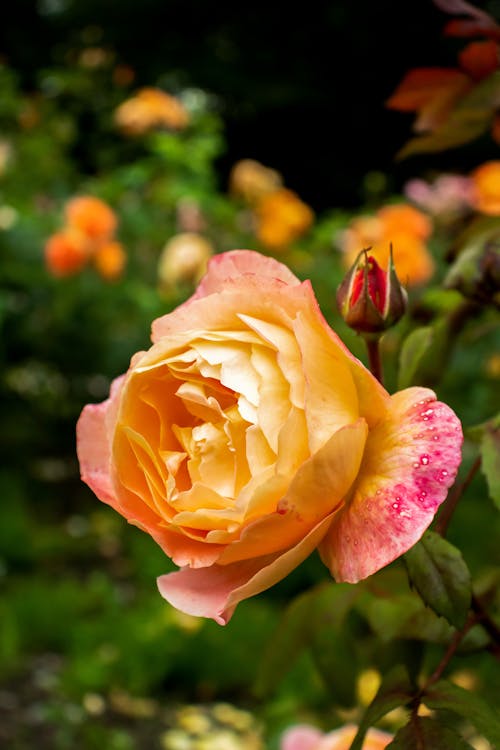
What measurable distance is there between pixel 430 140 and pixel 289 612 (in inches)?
12.3

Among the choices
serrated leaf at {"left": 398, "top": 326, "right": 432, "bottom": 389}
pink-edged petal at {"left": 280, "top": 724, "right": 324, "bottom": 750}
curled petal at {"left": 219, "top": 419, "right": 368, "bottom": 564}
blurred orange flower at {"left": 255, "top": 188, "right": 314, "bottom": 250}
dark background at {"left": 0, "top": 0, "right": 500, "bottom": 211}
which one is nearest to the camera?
curled petal at {"left": 219, "top": 419, "right": 368, "bottom": 564}

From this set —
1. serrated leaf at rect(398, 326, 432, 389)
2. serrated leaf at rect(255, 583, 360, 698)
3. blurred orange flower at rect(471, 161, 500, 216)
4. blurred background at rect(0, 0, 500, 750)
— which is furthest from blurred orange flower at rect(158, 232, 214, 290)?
serrated leaf at rect(398, 326, 432, 389)

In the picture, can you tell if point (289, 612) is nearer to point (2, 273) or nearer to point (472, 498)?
point (472, 498)

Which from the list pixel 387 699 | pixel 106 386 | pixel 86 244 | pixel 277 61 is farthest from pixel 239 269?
pixel 277 61

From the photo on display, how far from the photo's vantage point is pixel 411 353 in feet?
1.58

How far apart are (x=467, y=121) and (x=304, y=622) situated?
1.08 ft

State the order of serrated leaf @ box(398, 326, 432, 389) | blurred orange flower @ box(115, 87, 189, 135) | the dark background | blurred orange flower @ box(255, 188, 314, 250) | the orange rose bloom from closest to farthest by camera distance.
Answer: serrated leaf @ box(398, 326, 432, 389) → the orange rose bloom → blurred orange flower @ box(255, 188, 314, 250) → blurred orange flower @ box(115, 87, 189, 135) → the dark background

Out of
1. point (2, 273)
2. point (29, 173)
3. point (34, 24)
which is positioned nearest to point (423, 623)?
point (2, 273)

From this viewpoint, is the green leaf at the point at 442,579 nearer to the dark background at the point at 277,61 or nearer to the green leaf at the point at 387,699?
the green leaf at the point at 387,699

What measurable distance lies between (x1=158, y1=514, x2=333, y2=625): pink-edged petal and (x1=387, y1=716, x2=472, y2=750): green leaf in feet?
0.31

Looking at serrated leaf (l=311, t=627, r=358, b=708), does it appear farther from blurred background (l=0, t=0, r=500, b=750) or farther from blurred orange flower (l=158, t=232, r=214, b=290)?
blurred orange flower (l=158, t=232, r=214, b=290)

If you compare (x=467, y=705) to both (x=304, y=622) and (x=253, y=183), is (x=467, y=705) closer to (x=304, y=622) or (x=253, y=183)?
(x=304, y=622)

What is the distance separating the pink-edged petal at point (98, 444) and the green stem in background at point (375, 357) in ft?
0.37

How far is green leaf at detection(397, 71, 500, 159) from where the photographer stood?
591 millimetres
